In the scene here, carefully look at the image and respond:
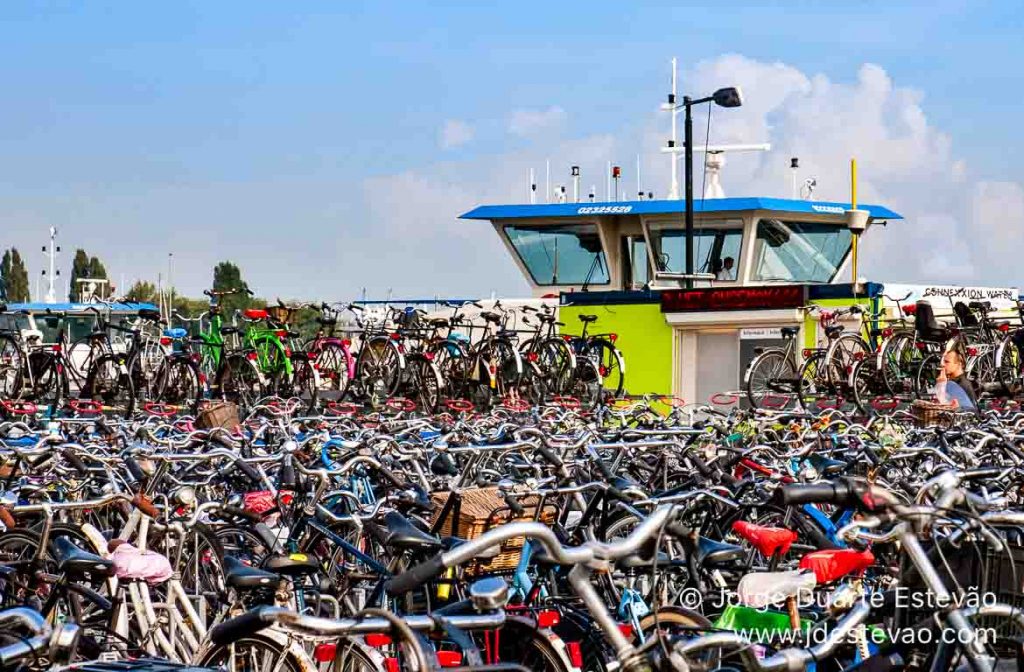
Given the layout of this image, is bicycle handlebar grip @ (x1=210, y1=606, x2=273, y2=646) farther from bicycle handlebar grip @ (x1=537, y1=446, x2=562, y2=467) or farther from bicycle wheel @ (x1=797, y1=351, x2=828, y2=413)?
bicycle wheel @ (x1=797, y1=351, x2=828, y2=413)

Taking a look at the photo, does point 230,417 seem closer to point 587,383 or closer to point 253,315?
point 253,315

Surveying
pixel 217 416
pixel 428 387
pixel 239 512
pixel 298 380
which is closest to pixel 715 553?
pixel 239 512

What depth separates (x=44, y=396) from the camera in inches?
624

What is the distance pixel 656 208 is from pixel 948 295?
9.08m

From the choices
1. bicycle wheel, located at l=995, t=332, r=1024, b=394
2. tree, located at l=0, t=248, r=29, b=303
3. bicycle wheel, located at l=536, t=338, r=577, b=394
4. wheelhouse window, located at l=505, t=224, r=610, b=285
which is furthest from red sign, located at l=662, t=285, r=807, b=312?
tree, located at l=0, t=248, r=29, b=303

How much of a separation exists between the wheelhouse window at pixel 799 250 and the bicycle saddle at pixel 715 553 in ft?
77.7

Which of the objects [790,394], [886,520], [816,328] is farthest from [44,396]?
[886,520]

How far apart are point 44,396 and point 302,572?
481 inches

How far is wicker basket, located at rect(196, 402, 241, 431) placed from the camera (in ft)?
39.3

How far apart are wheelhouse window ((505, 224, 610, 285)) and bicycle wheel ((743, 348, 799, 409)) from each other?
1218 centimetres

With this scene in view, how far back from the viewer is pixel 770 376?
1691 cm

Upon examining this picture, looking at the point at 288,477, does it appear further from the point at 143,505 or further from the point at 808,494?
the point at 808,494

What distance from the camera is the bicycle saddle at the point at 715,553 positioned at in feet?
14.3

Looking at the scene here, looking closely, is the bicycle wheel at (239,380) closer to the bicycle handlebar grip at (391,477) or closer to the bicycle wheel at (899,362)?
the bicycle wheel at (899,362)
